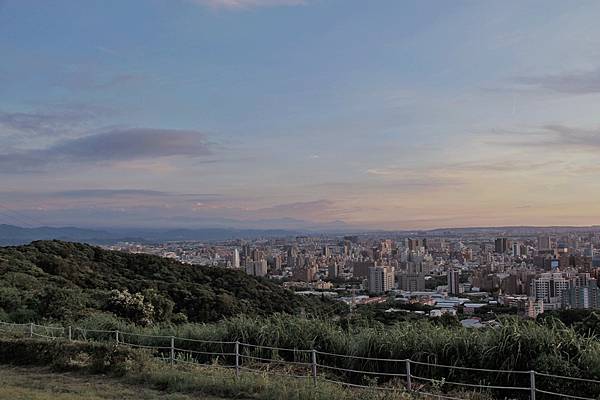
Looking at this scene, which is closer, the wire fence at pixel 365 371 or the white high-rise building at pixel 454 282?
the wire fence at pixel 365 371

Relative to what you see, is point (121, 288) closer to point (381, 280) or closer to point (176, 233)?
point (381, 280)

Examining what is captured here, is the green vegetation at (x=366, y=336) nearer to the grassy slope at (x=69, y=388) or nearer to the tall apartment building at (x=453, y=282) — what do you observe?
the grassy slope at (x=69, y=388)

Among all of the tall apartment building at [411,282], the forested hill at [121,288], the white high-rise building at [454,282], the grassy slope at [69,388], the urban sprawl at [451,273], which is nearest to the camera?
the grassy slope at [69,388]

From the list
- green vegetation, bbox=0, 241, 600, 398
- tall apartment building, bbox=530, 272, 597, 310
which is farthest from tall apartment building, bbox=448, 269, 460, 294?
green vegetation, bbox=0, 241, 600, 398

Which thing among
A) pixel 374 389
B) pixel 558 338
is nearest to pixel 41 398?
pixel 374 389

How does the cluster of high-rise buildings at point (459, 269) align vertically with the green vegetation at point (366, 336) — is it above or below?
below

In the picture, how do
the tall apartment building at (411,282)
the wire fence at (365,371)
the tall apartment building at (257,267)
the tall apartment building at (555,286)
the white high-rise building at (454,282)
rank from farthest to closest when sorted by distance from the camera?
the tall apartment building at (257,267) < the tall apartment building at (411,282) < the white high-rise building at (454,282) < the tall apartment building at (555,286) < the wire fence at (365,371)

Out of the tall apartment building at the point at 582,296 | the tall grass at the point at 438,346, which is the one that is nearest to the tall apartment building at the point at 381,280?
the tall apartment building at the point at 582,296

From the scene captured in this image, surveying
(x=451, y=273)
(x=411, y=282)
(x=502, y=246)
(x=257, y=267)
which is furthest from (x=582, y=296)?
(x=502, y=246)

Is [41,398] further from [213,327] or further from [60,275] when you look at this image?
[60,275]
